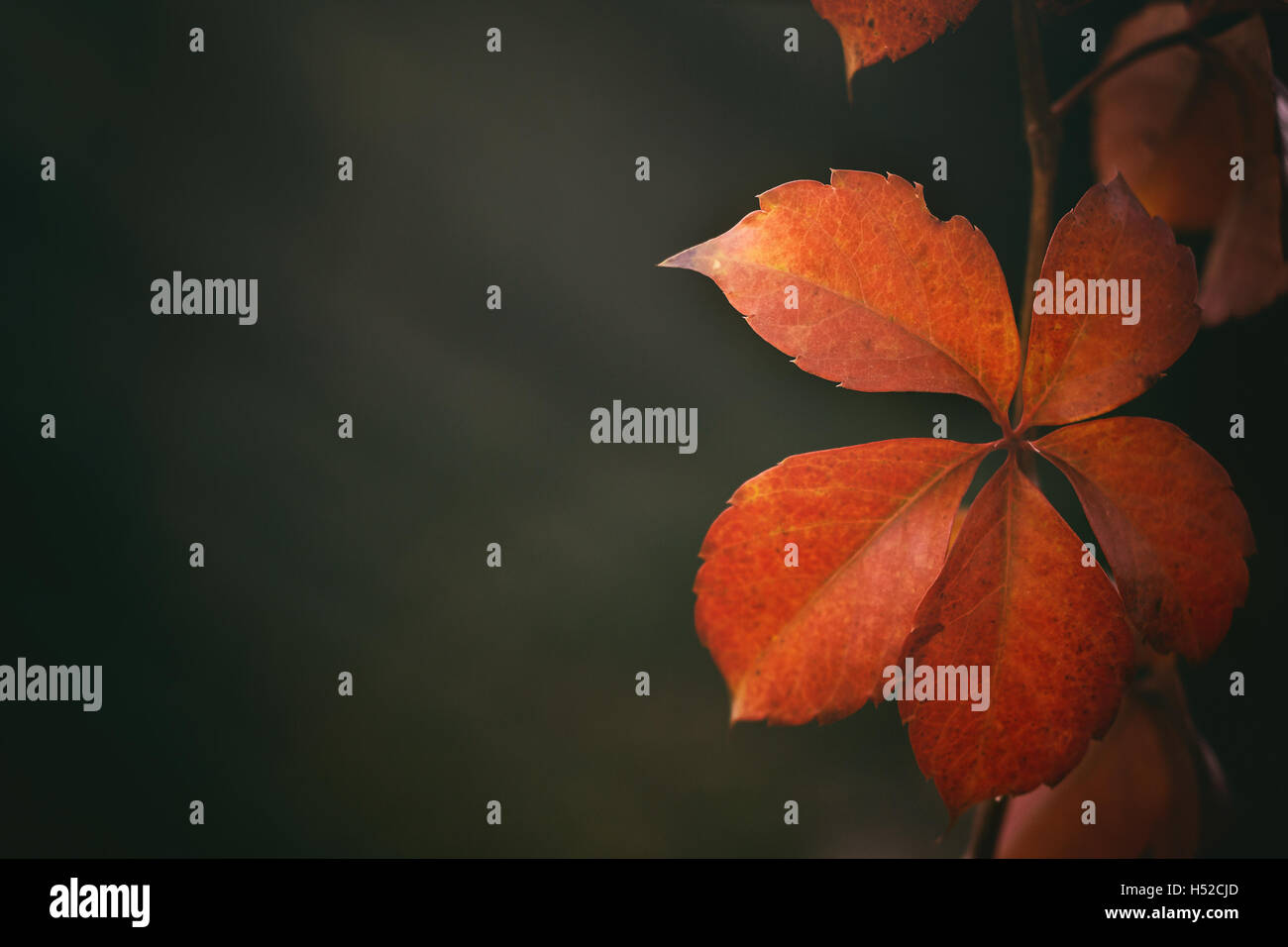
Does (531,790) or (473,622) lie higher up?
(473,622)

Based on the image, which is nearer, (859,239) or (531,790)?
(859,239)

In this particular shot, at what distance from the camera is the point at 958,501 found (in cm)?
42

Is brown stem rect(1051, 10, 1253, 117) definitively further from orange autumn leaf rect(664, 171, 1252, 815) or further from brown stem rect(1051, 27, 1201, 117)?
orange autumn leaf rect(664, 171, 1252, 815)

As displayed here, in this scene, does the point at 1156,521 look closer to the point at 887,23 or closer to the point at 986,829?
the point at 986,829

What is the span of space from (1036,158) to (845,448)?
9.0 inches

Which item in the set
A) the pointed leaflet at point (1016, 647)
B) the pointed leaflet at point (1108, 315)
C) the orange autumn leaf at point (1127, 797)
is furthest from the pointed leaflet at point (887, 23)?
the orange autumn leaf at point (1127, 797)

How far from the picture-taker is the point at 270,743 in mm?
535

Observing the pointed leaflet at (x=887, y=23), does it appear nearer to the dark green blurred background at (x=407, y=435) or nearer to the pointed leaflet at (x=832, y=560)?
the dark green blurred background at (x=407, y=435)

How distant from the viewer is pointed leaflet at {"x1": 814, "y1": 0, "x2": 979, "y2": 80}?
1.52ft

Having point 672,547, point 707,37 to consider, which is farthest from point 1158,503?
point 707,37
